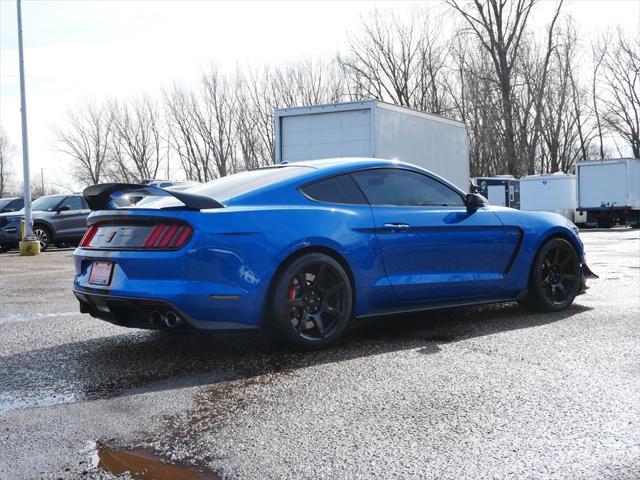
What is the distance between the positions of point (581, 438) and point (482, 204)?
3041 mm

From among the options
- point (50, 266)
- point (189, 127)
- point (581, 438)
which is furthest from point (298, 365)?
point (189, 127)

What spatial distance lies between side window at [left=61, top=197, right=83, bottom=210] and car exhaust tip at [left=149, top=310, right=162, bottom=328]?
1676 centimetres

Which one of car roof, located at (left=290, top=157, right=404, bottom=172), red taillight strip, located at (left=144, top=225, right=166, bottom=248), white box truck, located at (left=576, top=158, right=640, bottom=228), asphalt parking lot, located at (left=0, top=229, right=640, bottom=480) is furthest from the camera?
white box truck, located at (left=576, top=158, right=640, bottom=228)

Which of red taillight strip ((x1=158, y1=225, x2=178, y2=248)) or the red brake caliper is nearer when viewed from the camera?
red taillight strip ((x1=158, y1=225, x2=178, y2=248))

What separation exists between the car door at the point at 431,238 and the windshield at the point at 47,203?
54.1 feet

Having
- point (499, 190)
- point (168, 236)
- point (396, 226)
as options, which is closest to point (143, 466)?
point (168, 236)

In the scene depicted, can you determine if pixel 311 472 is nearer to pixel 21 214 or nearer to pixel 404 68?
pixel 21 214

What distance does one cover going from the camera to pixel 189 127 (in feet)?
209

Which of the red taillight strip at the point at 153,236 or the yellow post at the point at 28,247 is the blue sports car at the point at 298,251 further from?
the yellow post at the point at 28,247

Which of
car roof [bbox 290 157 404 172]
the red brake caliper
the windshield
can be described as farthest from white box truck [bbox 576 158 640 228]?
the red brake caliper

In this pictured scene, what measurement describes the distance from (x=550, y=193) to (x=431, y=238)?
2730 centimetres

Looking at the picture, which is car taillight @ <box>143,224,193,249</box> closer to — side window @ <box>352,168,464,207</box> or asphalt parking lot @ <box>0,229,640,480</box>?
asphalt parking lot @ <box>0,229,640,480</box>

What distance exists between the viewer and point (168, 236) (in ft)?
14.1

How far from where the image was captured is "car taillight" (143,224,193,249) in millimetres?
4281
